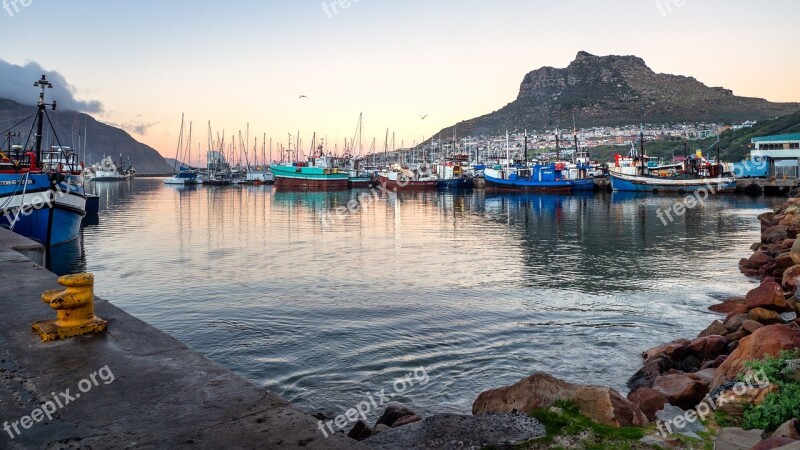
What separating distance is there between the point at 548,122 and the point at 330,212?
5728 inches

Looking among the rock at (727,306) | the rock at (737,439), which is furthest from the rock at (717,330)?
the rock at (737,439)

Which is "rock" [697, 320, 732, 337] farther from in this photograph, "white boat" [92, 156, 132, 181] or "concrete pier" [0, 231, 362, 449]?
"white boat" [92, 156, 132, 181]

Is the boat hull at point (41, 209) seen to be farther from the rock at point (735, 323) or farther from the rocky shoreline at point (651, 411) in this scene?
the rock at point (735, 323)

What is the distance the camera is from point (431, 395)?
8.71 m

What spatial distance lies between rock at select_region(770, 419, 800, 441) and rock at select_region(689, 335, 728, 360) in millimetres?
4721

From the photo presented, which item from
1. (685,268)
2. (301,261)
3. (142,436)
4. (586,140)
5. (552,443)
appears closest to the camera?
(142,436)

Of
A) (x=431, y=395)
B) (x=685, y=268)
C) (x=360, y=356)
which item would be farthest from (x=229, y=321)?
(x=685, y=268)

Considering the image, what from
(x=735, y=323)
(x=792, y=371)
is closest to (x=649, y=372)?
(x=735, y=323)

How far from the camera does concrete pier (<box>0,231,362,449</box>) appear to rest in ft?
13.8

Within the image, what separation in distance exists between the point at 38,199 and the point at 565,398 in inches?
866

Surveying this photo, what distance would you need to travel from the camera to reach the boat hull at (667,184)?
69.4 metres

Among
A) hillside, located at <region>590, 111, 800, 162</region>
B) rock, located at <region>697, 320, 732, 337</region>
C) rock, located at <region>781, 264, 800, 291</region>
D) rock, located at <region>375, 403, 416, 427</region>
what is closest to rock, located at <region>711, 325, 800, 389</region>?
rock, located at <region>697, 320, 732, 337</region>

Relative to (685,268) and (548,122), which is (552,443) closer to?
(685,268)

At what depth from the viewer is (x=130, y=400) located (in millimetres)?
4930
